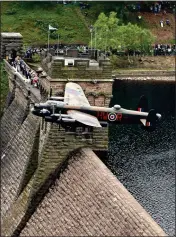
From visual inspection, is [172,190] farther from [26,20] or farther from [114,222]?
[26,20]

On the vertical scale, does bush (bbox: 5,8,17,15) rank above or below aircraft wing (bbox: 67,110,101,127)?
above

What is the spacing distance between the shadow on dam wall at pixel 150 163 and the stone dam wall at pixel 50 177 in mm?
7031

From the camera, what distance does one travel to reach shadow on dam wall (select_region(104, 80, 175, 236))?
2178 inches

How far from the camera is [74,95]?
105ft

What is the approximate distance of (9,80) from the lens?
57312 mm

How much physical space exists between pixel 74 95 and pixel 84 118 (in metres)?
2.17

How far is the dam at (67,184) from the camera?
27125 mm

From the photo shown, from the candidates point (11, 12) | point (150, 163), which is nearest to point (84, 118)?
point (150, 163)

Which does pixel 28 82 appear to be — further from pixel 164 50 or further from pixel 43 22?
pixel 164 50

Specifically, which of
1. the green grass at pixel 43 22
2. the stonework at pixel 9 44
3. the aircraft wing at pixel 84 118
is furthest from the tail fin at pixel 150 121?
the green grass at pixel 43 22

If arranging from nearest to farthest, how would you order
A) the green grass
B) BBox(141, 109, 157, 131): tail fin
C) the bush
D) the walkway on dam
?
BBox(141, 109, 157, 131): tail fin
the walkway on dam
the green grass
the bush

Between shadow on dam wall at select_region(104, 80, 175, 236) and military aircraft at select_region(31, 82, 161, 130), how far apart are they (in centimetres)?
1344

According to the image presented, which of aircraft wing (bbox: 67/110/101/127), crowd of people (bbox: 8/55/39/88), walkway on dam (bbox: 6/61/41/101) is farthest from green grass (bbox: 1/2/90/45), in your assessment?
aircraft wing (bbox: 67/110/101/127)

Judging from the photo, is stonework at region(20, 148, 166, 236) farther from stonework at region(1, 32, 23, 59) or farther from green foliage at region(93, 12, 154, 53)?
green foliage at region(93, 12, 154, 53)
